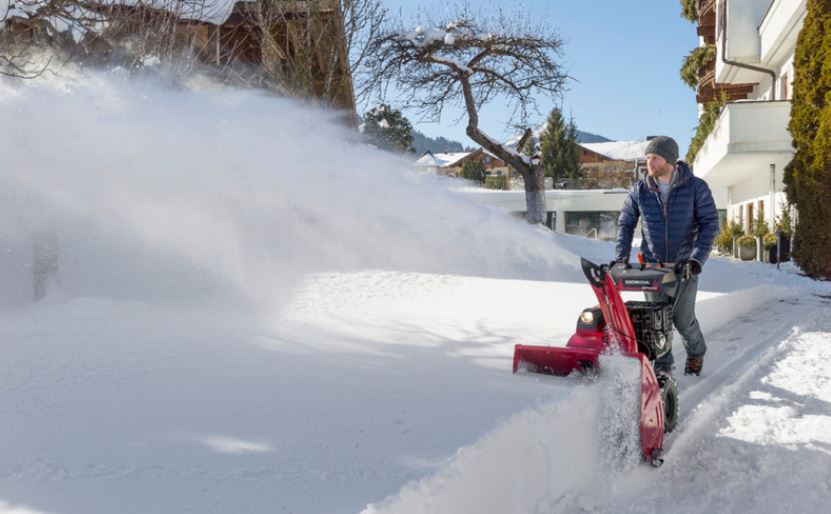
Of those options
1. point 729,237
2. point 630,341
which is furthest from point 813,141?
point 630,341

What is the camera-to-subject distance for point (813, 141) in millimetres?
11531

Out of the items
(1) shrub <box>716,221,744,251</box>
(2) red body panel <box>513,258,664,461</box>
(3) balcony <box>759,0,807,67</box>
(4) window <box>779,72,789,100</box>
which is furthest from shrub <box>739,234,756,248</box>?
(2) red body panel <box>513,258,664,461</box>

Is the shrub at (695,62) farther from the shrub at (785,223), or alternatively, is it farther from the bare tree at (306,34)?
the bare tree at (306,34)

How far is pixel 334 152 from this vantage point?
767cm

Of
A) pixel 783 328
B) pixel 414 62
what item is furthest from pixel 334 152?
pixel 414 62

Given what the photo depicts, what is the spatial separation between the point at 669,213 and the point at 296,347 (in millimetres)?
2444

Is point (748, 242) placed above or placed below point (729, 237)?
below

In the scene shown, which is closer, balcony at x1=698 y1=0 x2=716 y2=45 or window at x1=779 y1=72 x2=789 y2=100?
window at x1=779 y1=72 x2=789 y2=100

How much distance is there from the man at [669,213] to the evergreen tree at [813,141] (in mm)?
8538

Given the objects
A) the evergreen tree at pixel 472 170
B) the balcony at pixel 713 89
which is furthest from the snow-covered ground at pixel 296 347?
the evergreen tree at pixel 472 170

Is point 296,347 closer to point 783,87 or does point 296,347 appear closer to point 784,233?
point 784,233

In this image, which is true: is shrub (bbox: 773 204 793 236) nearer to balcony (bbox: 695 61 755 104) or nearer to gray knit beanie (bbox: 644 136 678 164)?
balcony (bbox: 695 61 755 104)

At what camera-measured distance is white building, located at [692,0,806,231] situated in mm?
14180

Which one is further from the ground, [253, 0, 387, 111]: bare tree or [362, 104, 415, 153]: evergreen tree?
[362, 104, 415, 153]: evergreen tree
